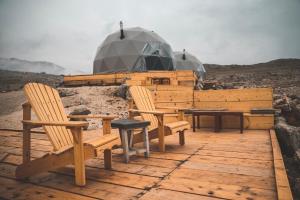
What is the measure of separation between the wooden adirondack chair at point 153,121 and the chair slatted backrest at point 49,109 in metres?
1.26

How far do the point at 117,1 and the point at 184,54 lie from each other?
18391 millimetres

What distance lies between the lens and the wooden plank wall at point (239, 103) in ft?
20.0

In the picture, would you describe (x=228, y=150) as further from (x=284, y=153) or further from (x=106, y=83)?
(x=106, y=83)

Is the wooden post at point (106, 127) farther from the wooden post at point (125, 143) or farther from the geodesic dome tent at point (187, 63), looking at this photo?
the geodesic dome tent at point (187, 63)

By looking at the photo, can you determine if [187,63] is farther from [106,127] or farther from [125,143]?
[106,127]

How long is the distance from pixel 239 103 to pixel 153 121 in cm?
294

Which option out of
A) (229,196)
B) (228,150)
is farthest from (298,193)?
(229,196)

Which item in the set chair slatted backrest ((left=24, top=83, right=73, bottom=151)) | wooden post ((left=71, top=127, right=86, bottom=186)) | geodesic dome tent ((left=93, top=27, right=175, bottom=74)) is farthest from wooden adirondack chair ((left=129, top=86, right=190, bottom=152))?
geodesic dome tent ((left=93, top=27, right=175, bottom=74))

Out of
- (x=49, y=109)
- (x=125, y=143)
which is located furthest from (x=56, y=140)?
(x=125, y=143)

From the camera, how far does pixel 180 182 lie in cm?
249

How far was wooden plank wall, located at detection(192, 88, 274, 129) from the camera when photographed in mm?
6090

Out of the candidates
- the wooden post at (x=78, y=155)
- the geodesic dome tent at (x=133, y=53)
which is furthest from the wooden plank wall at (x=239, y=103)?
the geodesic dome tent at (x=133, y=53)

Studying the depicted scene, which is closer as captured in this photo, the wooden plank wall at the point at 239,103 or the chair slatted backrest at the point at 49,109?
the chair slatted backrest at the point at 49,109

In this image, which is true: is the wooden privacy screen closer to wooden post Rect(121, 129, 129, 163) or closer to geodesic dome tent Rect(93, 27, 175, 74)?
wooden post Rect(121, 129, 129, 163)
